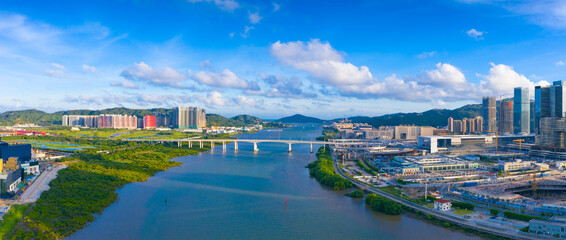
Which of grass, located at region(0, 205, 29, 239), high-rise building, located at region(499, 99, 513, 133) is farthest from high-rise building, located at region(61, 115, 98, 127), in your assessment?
high-rise building, located at region(499, 99, 513, 133)

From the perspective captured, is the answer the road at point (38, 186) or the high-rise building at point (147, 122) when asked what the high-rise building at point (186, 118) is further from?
the road at point (38, 186)

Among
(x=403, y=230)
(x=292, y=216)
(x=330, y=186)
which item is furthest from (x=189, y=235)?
(x=330, y=186)

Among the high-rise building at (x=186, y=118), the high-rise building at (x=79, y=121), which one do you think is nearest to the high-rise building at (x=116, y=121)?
the high-rise building at (x=79, y=121)

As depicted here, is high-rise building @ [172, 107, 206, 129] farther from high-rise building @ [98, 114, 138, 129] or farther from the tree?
the tree

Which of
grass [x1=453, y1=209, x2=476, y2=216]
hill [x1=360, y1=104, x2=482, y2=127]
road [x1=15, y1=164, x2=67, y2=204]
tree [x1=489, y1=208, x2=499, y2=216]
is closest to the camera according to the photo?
tree [x1=489, y1=208, x2=499, y2=216]

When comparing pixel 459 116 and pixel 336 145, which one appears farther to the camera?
pixel 459 116

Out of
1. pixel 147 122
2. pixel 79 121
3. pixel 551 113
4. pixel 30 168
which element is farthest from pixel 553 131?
pixel 79 121

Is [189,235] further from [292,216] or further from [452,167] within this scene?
[452,167]
